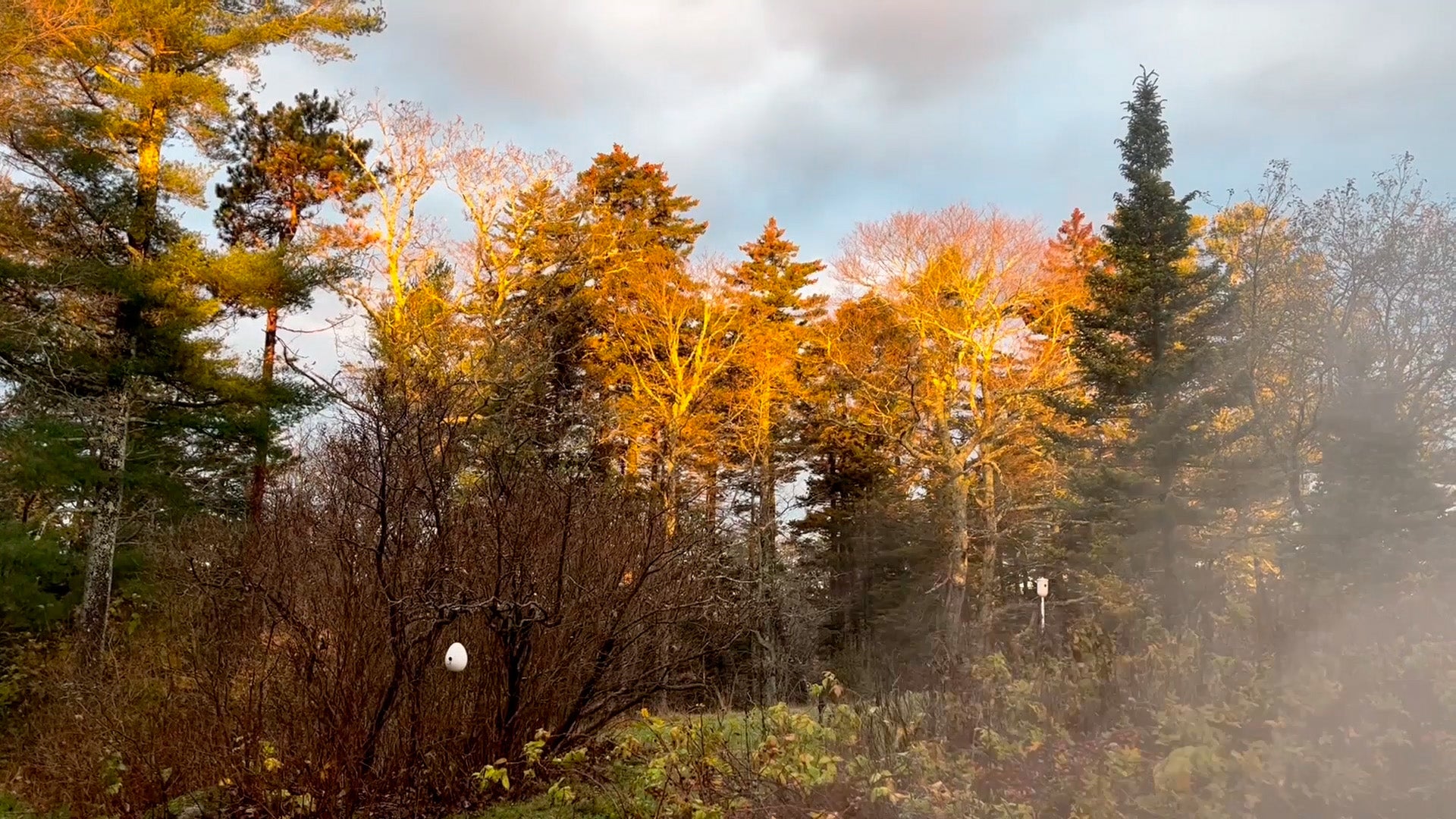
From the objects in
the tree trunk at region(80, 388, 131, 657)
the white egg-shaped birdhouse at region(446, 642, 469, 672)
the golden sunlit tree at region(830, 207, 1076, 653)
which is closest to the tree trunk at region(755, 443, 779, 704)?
the golden sunlit tree at region(830, 207, 1076, 653)

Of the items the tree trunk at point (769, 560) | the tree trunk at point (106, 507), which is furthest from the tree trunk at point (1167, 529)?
the tree trunk at point (106, 507)

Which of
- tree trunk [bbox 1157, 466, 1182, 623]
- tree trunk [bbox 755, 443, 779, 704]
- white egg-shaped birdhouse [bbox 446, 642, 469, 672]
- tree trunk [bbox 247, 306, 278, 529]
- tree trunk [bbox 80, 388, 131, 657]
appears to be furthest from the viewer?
tree trunk [bbox 755, 443, 779, 704]

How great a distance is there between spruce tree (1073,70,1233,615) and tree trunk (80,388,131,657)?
15.3m

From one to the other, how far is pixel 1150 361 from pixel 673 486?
30.3ft

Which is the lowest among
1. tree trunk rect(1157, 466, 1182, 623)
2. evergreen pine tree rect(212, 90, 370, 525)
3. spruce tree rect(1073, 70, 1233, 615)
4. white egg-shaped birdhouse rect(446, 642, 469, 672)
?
white egg-shaped birdhouse rect(446, 642, 469, 672)

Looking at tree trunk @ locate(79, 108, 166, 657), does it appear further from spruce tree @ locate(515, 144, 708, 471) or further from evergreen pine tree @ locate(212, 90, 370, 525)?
spruce tree @ locate(515, 144, 708, 471)

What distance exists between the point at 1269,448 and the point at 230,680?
1575 cm

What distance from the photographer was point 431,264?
16.4 metres

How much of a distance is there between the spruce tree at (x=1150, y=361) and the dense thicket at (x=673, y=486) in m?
0.08

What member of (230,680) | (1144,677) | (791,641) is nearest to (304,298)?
Answer: (230,680)

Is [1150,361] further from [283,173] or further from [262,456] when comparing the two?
[283,173]

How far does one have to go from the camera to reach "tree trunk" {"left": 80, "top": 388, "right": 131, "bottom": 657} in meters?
11.2

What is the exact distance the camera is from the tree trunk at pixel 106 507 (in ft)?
36.7

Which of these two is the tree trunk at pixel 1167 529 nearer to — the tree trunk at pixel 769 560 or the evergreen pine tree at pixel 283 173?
→ the tree trunk at pixel 769 560
